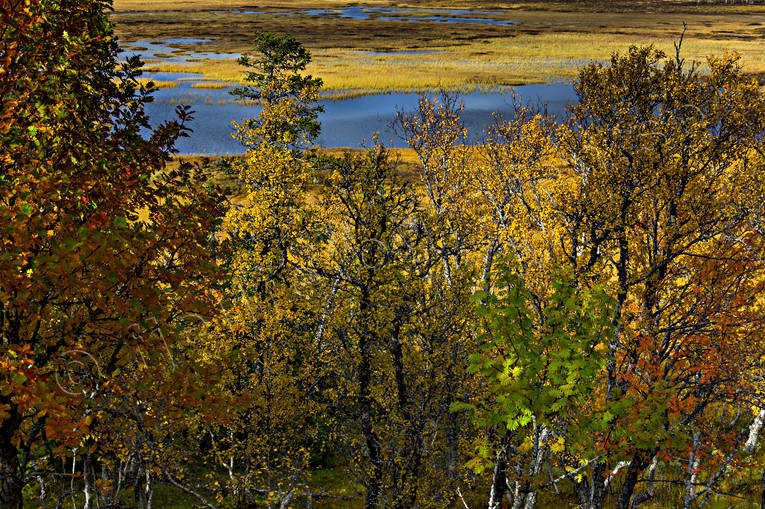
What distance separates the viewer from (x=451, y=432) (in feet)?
66.9

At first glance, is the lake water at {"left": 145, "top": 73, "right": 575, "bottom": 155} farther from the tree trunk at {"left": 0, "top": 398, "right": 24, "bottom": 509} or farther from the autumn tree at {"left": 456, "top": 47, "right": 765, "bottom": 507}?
the tree trunk at {"left": 0, "top": 398, "right": 24, "bottom": 509}

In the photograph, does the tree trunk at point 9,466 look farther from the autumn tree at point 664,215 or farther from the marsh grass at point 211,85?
the marsh grass at point 211,85

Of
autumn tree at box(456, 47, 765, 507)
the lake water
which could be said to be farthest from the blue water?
autumn tree at box(456, 47, 765, 507)

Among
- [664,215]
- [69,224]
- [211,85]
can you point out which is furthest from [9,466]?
[211,85]

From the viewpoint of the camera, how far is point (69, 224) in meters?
8.00

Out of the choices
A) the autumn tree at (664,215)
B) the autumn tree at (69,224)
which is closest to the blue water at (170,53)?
the autumn tree at (664,215)

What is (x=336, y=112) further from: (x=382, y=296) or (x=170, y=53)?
(x=170, y=53)

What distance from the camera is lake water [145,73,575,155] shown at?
80000 millimetres

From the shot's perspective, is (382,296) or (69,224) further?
(382,296)

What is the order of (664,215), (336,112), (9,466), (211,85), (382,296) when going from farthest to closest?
(211,85), (336,112), (664,215), (382,296), (9,466)

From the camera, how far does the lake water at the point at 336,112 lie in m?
80.0

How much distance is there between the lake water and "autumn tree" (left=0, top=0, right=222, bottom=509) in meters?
65.6

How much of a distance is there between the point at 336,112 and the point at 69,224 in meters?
98.1

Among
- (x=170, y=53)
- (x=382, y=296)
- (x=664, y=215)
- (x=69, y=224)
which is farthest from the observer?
(x=170, y=53)
